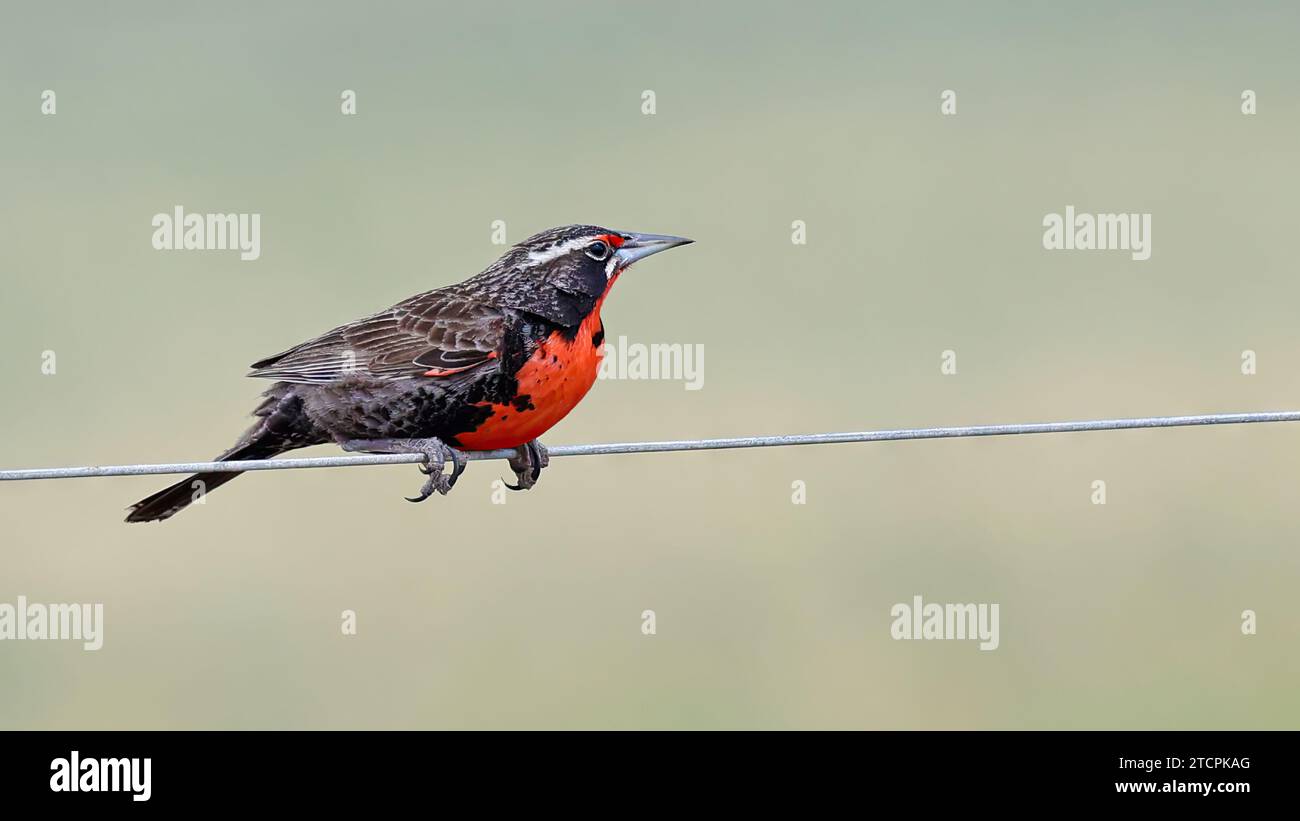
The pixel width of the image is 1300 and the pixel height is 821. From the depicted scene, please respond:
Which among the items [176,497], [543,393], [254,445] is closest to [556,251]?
[543,393]

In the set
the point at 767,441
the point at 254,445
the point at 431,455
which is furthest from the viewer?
the point at 254,445

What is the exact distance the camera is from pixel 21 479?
5375mm

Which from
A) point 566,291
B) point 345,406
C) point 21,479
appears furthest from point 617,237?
point 21,479

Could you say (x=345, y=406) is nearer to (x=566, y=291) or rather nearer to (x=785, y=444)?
(x=566, y=291)

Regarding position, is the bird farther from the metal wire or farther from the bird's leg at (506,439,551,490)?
the metal wire

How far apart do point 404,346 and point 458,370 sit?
32 centimetres

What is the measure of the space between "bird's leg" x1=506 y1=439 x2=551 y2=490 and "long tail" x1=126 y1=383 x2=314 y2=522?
899mm

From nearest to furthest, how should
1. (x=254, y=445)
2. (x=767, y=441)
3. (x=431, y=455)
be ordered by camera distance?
1. (x=767, y=441)
2. (x=431, y=455)
3. (x=254, y=445)

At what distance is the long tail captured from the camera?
6969 millimetres

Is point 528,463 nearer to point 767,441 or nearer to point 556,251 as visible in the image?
point 556,251

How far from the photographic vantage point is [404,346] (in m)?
6.91

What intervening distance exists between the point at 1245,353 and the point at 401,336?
14.4ft

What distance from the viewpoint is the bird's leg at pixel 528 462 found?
711 cm

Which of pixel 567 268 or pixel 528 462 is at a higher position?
pixel 567 268
